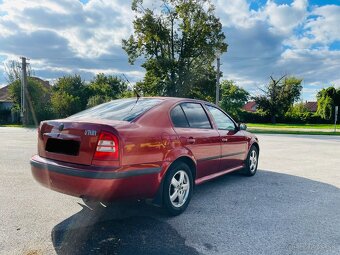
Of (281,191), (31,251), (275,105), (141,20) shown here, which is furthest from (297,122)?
(31,251)

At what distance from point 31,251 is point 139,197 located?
1.23 m

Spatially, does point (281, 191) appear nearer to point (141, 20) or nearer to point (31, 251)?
point (31, 251)

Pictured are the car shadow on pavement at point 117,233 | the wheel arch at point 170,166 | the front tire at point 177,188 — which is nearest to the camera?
the car shadow on pavement at point 117,233

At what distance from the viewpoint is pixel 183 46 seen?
106 ft

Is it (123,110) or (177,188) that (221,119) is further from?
(123,110)

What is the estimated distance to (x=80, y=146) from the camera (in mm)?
3355

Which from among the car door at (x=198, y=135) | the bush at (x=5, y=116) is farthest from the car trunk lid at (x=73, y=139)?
the bush at (x=5, y=116)

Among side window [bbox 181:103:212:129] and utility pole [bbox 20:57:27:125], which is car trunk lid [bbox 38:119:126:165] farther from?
utility pole [bbox 20:57:27:125]

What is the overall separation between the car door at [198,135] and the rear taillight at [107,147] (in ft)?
3.38

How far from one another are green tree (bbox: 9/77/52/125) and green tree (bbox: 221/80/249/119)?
89.3 ft

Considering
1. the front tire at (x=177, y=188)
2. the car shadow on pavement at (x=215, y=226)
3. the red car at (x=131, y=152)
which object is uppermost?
the red car at (x=131, y=152)

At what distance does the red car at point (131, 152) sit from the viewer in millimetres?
3234

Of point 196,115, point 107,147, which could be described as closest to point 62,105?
point 196,115

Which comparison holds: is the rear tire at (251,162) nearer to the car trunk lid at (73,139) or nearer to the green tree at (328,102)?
the car trunk lid at (73,139)
